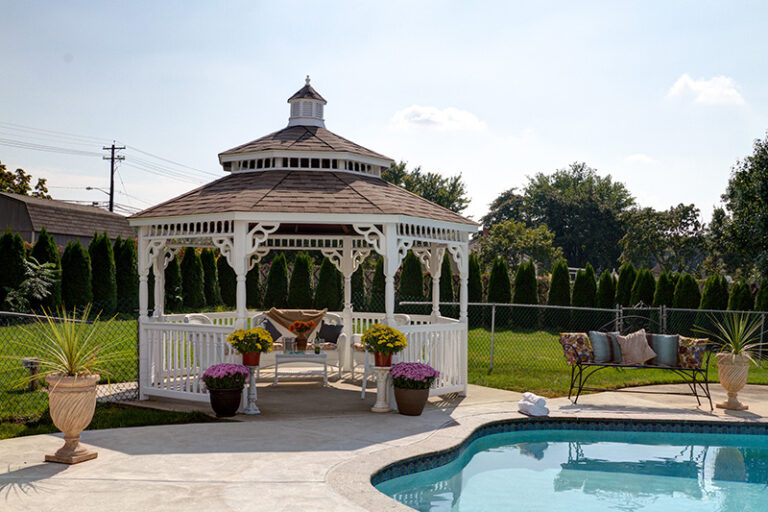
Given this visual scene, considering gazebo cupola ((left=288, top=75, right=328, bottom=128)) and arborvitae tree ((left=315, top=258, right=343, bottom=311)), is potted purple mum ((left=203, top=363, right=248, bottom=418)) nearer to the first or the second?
gazebo cupola ((left=288, top=75, right=328, bottom=128))

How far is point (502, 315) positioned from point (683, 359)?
10.9m

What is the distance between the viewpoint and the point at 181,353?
350 inches

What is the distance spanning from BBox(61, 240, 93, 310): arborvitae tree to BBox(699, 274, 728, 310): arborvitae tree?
53.2 ft

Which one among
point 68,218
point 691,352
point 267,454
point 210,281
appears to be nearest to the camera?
point 267,454

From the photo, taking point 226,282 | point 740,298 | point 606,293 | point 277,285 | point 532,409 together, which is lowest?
point 532,409

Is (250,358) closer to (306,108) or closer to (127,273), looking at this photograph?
(306,108)

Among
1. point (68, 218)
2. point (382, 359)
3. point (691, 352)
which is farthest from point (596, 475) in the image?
point (68, 218)

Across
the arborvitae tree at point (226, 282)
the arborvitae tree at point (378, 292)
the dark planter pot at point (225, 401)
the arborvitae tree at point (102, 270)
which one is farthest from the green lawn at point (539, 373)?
the arborvitae tree at point (102, 270)

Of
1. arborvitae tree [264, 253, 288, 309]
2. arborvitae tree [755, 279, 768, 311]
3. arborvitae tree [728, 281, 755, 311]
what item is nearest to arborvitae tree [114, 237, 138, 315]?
arborvitae tree [264, 253, 288, 309]

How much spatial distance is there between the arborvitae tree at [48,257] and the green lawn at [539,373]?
10672 millimetres

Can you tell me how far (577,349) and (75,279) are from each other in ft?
46.4

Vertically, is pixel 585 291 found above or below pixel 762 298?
above

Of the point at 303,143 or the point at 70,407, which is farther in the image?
the point at 303,143

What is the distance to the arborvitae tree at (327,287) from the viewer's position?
21297mm
